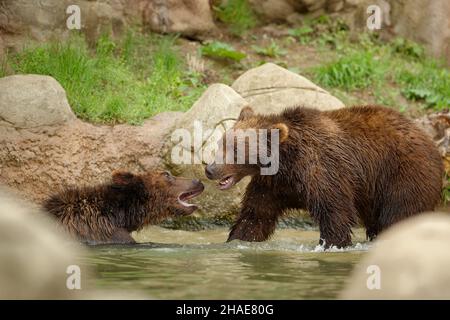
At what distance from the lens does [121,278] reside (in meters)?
7.71

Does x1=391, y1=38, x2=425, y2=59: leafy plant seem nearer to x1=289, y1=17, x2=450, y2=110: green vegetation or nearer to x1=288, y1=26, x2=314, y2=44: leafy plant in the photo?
x1=289, y1=17, x2=450, y2=110: green vegetation

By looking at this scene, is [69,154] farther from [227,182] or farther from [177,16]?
[177,16]

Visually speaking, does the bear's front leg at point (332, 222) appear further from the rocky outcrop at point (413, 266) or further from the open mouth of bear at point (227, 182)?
the rocky outcrop at point (413, 266)

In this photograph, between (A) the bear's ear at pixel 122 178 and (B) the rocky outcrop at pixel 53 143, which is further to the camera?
(B) the rocky outcrop at pixel 53 143

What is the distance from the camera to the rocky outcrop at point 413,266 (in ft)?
17.7

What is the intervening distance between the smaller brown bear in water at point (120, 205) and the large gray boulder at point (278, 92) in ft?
8.48

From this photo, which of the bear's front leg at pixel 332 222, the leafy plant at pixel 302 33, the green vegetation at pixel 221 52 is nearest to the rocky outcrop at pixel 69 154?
the bear's front leg at pixel 332 222

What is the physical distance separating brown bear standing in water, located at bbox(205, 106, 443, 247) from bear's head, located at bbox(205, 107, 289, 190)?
1cm

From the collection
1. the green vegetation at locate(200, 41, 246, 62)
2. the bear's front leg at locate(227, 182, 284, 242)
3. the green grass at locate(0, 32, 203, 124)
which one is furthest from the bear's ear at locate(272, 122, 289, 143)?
the green vegetation at locate(200, 41, 246, 62)

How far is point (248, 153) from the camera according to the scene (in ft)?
32.1

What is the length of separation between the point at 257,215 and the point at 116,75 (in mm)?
4758

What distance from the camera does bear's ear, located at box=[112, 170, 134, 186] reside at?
9.98 m

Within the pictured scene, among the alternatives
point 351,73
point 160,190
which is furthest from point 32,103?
point 351,73
